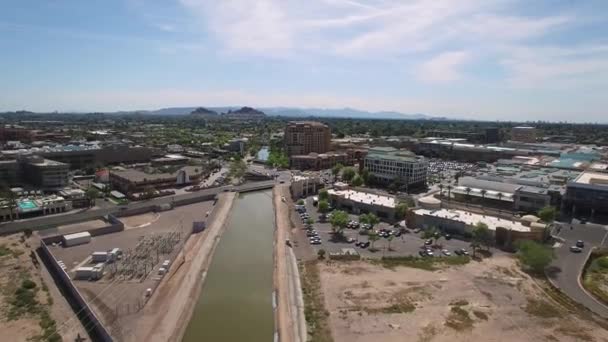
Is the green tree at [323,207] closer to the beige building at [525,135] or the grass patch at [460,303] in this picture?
the grass patch at [460,303]

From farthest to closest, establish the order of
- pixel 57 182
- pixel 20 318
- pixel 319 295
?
pixel 57 182
pixel 319 295
pixel 20 318

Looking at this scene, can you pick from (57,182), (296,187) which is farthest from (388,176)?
(57,182)

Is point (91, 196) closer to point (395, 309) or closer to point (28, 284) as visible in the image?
point (28, 284)

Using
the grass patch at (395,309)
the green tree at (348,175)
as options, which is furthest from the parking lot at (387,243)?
the green tree at (348,175)

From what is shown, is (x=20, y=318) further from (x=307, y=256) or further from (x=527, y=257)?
(x=527, y=257)

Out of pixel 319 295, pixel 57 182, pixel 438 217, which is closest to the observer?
pixel 319 295

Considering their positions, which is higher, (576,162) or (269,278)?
(576,162)

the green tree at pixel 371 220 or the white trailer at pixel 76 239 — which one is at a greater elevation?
the green tree at pixel 371 220
